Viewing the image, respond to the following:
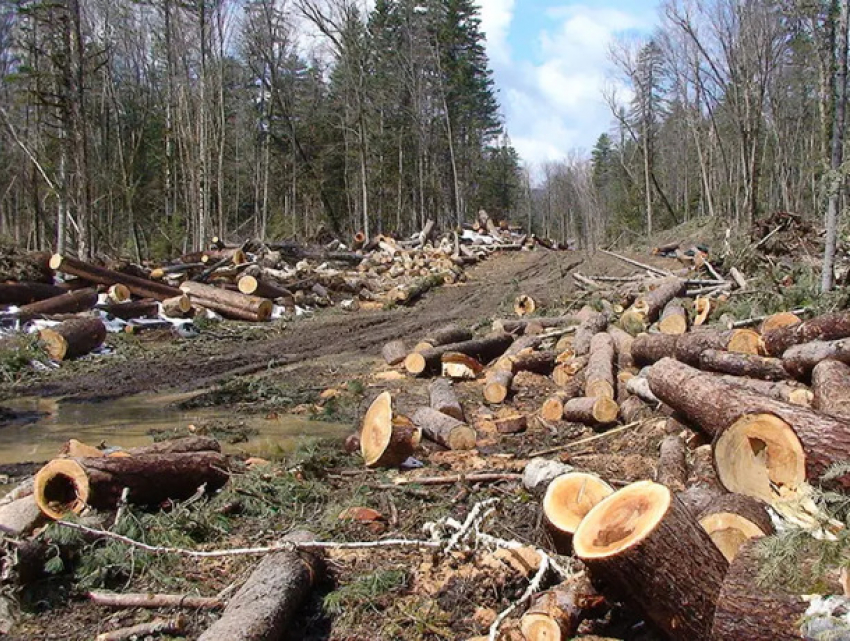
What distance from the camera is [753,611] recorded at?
2877 millimetres

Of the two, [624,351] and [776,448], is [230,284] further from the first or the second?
[776,448]

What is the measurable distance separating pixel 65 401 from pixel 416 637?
821cm

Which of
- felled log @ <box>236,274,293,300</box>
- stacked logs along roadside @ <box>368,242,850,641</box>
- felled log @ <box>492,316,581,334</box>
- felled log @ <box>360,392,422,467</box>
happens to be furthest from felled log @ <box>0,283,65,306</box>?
felled log @ <box>360,392,422,467</box>

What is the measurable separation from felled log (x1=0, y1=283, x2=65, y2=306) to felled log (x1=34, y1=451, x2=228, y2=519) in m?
10.9

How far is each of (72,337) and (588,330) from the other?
30.2 feet

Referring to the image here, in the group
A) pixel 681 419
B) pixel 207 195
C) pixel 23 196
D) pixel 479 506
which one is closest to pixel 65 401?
pixel 479 506

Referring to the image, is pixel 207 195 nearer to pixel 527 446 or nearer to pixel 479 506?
pixel 527 446

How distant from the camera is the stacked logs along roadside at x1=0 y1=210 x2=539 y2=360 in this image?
1425cm

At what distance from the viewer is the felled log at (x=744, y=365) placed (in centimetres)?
726

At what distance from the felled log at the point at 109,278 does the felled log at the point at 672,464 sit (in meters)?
13.6

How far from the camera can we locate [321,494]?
230 inches

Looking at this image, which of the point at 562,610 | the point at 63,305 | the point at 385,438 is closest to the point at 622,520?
the point at 562,610

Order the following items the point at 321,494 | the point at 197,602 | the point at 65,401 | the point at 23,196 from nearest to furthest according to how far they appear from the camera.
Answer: the point at 197,602
the point at 321,494
the point at 65,401
the point at 23,196

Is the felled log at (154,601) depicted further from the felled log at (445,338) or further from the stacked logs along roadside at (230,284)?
the stacked logs along roadside at (230,284)
